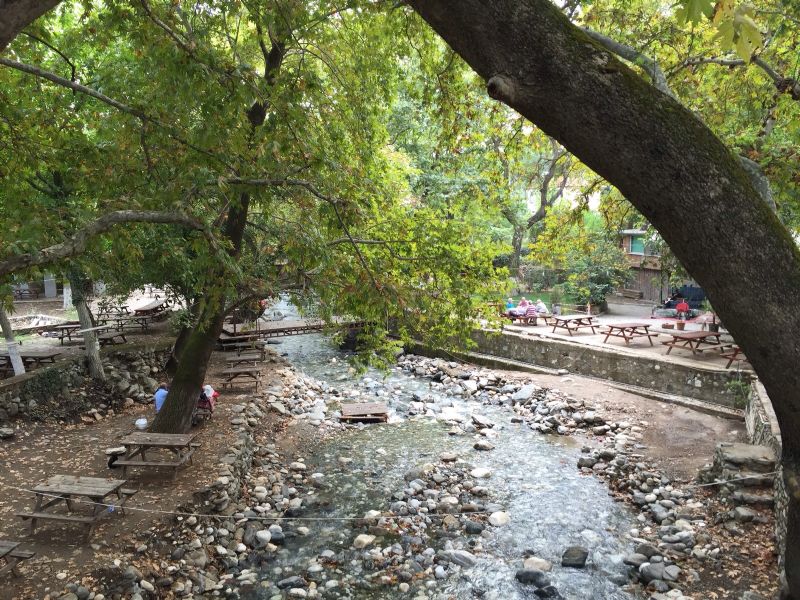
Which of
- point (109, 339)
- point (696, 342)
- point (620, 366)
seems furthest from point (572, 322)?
point (109, 339)

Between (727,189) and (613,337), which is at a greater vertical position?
(727,189)

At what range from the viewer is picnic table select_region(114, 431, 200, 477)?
7.60 m

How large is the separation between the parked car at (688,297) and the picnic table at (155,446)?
57.1 ft

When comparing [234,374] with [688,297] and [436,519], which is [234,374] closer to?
[436,519]

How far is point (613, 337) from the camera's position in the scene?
1580 cm

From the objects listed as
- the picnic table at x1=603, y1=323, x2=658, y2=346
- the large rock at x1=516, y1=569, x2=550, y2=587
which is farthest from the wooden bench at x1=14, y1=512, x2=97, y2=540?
the picnic table at x1=603, y1=323, x2=658, y2=346

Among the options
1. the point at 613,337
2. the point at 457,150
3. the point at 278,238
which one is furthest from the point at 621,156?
the point at 613,337

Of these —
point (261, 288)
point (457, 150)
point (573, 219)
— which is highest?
point (457, 150)

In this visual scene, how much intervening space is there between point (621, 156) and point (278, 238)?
6.64m

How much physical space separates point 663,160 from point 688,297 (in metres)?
21.0

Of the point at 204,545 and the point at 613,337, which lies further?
the point at 613,337

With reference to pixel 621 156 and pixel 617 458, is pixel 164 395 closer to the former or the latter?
pixel 617 458

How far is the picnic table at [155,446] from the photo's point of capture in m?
7.60

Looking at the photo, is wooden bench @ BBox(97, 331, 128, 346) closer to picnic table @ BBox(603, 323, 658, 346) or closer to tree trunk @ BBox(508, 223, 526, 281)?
picnic table @ BBox(603, 323, 658, 346)
